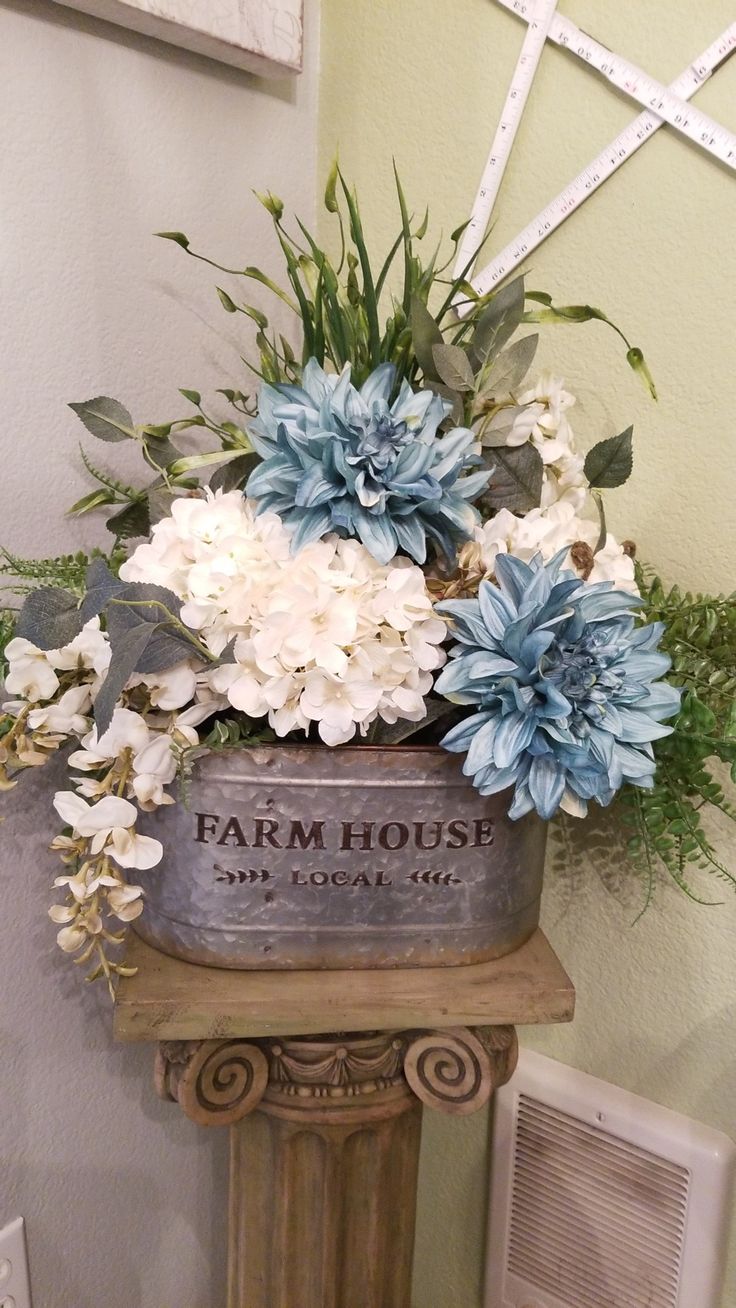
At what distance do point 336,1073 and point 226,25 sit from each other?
2.99 ft

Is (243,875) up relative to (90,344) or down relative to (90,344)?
down

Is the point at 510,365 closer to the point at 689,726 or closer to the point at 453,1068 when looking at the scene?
the point at 689,726

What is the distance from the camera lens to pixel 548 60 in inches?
31.8

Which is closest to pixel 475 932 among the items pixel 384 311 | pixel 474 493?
pixel 474 493

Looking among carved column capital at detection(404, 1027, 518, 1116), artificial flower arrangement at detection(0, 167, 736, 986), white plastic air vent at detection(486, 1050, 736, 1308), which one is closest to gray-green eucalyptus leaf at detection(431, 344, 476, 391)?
artificial flower arrangement at detection(0, 167, 736, 986)

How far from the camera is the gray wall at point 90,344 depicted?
0.73 m

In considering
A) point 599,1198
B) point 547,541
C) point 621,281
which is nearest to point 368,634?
point 547,541

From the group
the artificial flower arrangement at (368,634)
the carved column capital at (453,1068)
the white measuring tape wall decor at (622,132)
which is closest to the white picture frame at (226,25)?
the white measuring tape wall decor at (622,132)

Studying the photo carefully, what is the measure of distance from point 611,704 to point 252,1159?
553 mm

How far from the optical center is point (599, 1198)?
2.92ft

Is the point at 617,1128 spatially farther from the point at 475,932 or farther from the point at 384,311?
the point at 384,311

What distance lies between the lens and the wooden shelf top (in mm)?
611

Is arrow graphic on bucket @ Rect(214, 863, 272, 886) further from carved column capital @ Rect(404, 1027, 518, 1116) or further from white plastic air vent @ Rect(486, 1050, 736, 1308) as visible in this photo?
white plastic air vent @ Rect(486, 1050, 736, 1308)

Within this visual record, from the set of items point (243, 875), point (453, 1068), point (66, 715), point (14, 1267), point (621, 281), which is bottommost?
point (14, 1267)
